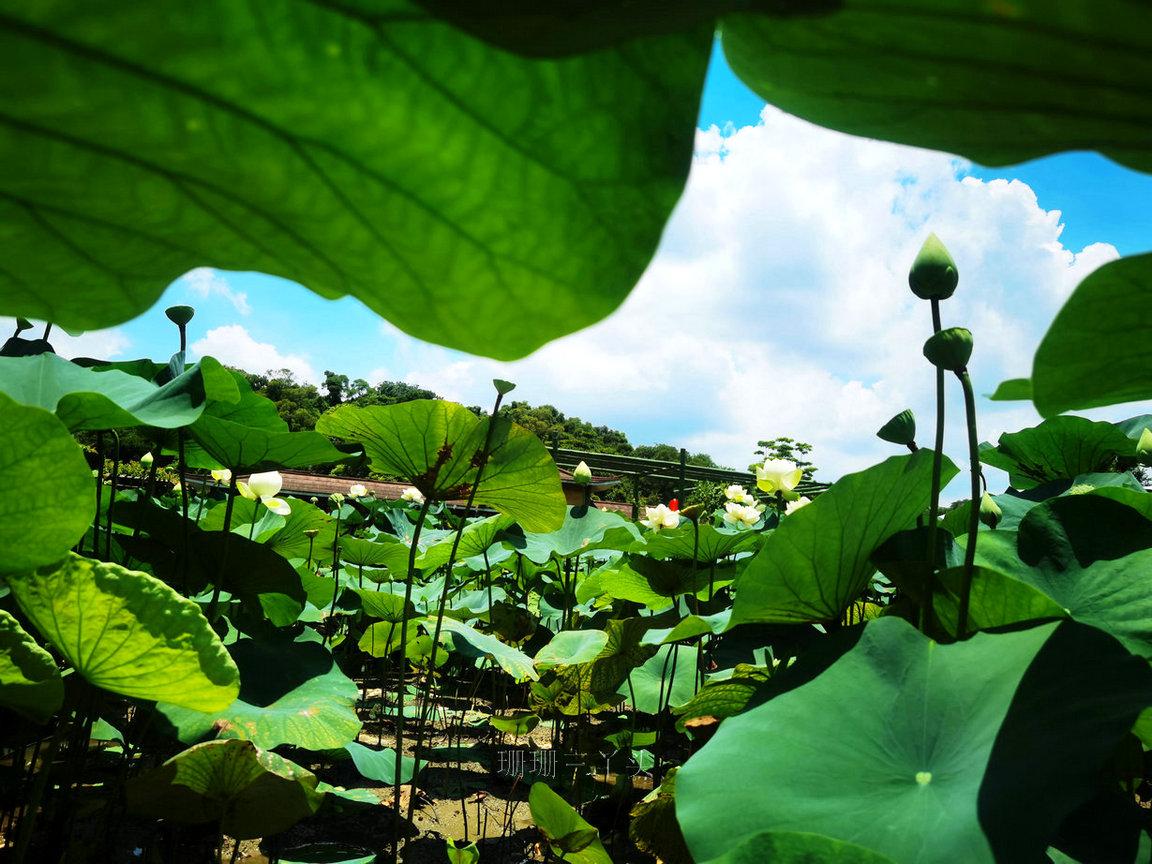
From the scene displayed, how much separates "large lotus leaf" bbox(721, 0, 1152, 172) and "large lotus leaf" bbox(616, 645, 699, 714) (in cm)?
150

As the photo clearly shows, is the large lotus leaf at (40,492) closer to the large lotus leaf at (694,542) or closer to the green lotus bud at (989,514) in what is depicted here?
the green lotus bud at (989,514)

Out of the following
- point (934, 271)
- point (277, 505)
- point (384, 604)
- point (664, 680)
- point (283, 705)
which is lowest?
point (283, 705)

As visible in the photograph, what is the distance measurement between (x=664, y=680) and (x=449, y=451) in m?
0.79

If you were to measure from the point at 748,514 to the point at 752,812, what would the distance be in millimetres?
1869

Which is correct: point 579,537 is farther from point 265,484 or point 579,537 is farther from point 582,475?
point 265,484

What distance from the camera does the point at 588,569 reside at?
126 inches

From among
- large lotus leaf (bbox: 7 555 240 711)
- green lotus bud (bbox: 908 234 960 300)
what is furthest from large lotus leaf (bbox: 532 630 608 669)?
green lotus bud (bbox: 908 234 960 300)

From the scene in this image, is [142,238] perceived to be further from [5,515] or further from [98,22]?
[5,515]

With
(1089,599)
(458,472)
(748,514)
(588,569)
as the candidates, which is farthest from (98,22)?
(588,569)

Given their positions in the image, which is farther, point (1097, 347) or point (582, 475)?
point (582, 475)

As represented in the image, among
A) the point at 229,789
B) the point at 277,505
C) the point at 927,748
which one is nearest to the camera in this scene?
the point at 927,748

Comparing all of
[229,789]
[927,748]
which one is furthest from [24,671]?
[927,748]

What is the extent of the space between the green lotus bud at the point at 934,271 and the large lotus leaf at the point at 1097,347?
0.27 metres

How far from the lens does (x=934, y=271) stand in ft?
2.42
